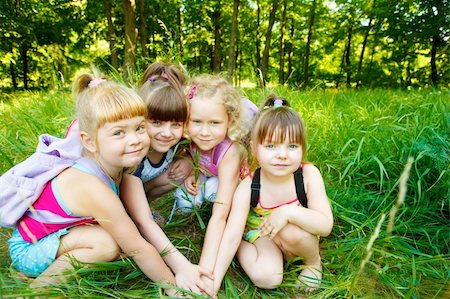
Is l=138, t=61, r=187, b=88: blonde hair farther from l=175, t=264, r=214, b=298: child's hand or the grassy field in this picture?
l=175, t=264, r=214, b=298: child's hand

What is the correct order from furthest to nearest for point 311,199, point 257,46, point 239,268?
point 257,46
point 239,268
point 311,199

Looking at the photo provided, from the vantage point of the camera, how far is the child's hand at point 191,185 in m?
2.16

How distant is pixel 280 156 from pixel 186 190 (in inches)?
28.5

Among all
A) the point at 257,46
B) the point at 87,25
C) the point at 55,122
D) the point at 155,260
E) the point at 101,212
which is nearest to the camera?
the point at 101,212

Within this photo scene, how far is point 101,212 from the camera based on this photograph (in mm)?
1549

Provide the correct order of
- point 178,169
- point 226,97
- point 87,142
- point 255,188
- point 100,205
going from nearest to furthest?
1. point 100,205
2. point 87,142
3. point 255,188
4. point 226,97
5. point 178,169

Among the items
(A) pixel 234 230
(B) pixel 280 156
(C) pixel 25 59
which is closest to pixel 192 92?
(B) pixel 280 156

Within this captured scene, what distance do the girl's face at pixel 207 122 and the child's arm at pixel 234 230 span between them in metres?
0.30

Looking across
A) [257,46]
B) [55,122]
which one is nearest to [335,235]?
[55,122]

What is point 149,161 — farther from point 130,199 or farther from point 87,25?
point 87,25

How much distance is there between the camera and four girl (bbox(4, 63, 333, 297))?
1588mm

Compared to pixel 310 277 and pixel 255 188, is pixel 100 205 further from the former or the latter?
pixel 310 277

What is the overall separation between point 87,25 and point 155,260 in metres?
11.4

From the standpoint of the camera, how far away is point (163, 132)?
1.91m
